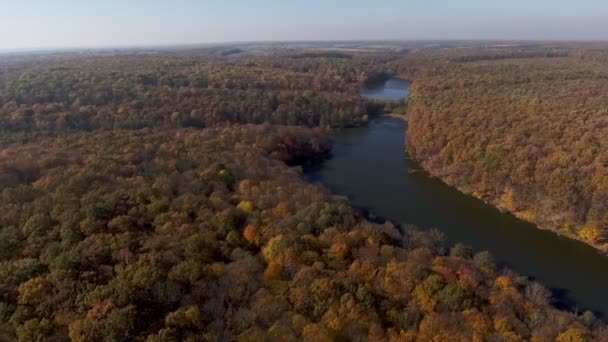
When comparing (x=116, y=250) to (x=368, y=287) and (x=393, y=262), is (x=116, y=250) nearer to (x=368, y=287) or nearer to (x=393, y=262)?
(x=368, y=287)

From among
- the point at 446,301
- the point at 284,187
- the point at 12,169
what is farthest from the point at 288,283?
the point at 12,169

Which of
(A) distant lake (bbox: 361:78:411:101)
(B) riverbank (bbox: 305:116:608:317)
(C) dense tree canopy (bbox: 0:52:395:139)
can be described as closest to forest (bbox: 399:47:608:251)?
(B) riverbank (bbox: 305:116:608:317)

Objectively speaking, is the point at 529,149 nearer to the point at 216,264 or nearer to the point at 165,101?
the point at 216,264

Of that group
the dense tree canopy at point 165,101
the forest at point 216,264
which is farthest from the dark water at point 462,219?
the dense tree canopy at point 165,101

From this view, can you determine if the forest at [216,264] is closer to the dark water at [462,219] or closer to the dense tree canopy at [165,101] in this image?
the dark water at [462,219]

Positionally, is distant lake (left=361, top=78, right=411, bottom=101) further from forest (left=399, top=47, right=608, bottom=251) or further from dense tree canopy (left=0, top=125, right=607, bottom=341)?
dense tree canopy (left=0, top=125, right=607, bottom=341)

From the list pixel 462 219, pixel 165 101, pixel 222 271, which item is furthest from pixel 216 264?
pixel 165 101
